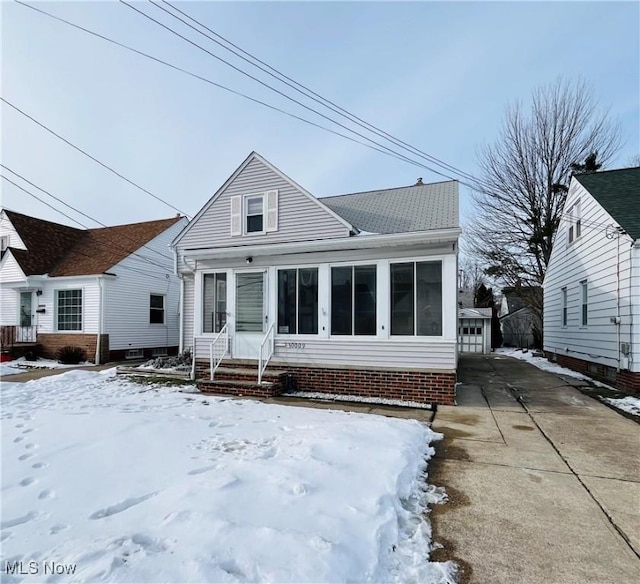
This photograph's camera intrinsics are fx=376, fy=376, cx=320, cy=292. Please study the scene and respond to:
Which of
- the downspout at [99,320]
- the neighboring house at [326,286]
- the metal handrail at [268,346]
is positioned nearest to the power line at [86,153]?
the downspout at [99,320]

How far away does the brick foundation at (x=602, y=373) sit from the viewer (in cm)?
837

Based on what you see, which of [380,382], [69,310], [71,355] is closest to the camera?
[380,382]

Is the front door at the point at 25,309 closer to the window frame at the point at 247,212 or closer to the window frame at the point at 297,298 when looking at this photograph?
the window frame at the point at 247,212

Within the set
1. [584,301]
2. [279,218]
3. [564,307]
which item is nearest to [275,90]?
[279,218]

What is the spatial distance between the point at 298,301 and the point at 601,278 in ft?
26.8

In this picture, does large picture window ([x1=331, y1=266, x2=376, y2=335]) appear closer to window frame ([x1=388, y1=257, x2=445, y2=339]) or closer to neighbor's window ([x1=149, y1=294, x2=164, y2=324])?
window frame ([x1=388, y1=257, x2=445, y2=339])

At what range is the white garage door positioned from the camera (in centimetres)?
2383

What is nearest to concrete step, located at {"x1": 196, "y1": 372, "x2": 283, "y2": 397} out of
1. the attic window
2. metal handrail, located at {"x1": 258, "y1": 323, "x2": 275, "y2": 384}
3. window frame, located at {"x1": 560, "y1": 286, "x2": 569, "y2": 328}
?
metal handrail, located at {"x1": 258, "y1": 323, "x2": 275, "y2": 384}

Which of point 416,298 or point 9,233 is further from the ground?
point 9,233

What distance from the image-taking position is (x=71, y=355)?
1448 centimetres

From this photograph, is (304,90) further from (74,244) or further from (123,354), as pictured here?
(74,244)

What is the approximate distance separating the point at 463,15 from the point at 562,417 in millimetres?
8886

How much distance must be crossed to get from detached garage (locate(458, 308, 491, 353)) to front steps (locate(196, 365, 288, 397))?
18240mm

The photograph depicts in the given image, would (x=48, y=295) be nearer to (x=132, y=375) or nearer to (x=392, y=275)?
(x=132, y=375)
